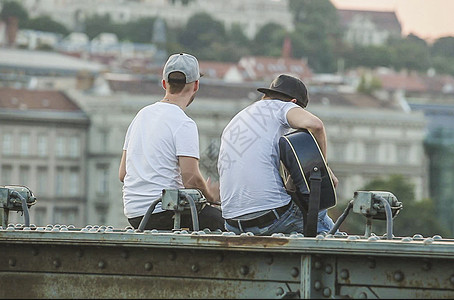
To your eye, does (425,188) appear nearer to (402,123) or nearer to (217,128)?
(402,123)

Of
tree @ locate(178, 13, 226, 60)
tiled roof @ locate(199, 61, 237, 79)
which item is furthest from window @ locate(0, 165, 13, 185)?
tree @ locate(178, 13, 226, 60)

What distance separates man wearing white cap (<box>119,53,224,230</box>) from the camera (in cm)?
873

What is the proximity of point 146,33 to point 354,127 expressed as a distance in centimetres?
7806

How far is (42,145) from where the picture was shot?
105375 mm

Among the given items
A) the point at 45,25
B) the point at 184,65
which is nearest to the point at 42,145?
the point at 45,25

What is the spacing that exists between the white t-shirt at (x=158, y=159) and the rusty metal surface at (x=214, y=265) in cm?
82

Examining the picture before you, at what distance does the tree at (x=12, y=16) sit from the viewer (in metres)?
158

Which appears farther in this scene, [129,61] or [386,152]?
[129,61]

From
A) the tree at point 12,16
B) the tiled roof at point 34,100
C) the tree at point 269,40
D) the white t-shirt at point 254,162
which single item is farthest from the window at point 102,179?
the white t-shirt at point 254,162

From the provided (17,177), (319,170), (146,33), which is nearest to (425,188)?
(17,177)

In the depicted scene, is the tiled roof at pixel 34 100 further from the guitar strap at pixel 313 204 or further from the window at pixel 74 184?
→ the guitar strap at pixel 313 204

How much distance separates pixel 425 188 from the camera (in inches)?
4596

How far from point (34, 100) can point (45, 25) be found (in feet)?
261

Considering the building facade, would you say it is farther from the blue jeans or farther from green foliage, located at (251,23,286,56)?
the blue jeans
